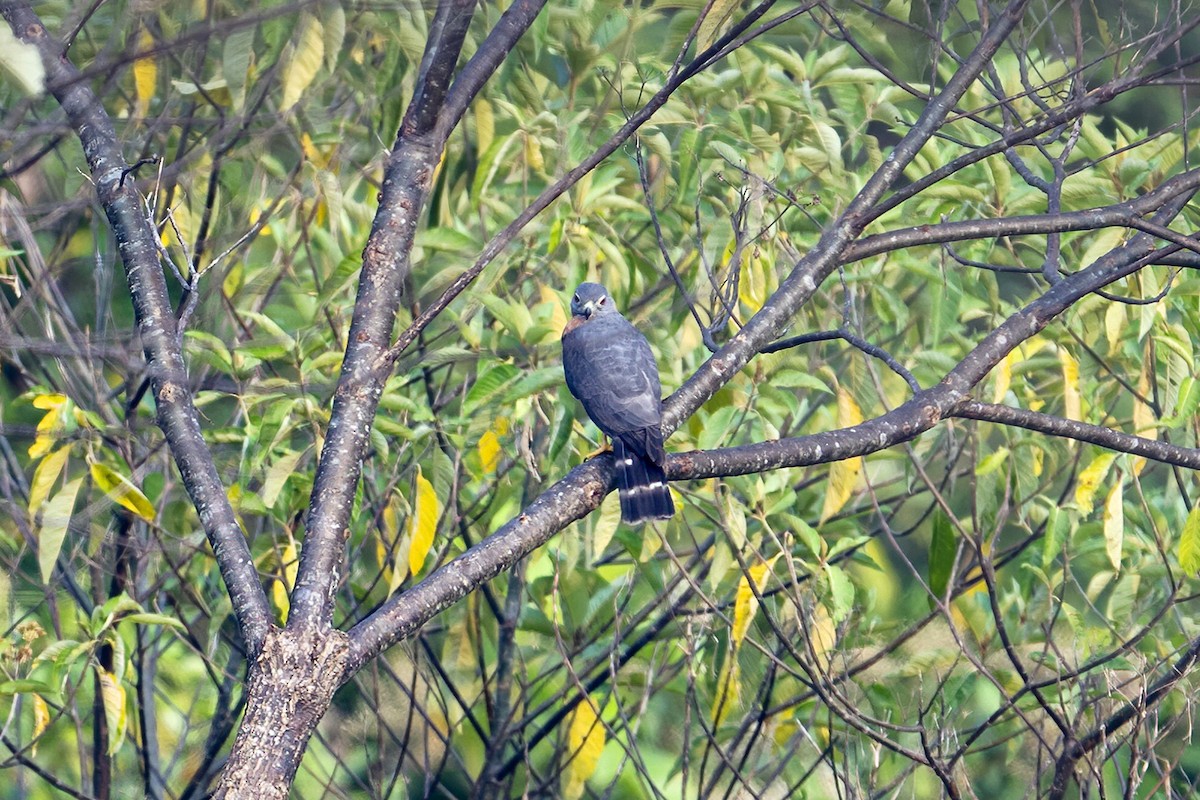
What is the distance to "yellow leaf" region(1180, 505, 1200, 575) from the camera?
3.33 m

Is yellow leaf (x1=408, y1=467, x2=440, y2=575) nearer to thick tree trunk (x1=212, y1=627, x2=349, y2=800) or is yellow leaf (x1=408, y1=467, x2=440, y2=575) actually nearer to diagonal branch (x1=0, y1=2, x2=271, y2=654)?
diagonal branch (x1=0, y1=2, x2=271, y2=654)

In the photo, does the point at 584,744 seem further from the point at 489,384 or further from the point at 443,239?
the point at 443,239

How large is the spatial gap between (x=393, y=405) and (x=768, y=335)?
1.19 meters

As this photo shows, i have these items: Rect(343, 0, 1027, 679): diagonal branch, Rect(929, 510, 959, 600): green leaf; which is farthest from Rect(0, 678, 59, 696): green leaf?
Rect(929, 510, 959, 600): green leaf

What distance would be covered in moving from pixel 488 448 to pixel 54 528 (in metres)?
1.24

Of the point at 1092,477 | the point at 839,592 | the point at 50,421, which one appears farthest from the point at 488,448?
the point at 1092,477

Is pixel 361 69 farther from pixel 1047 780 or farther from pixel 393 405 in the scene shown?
pixel 1047 780

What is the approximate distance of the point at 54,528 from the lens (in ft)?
10.1

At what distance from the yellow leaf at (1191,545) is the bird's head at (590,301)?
2.03m

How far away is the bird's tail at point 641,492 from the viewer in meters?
3.32

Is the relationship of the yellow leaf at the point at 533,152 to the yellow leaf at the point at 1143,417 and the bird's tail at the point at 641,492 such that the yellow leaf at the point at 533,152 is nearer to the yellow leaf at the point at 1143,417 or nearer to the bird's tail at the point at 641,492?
the bird's tail at the point at 641,492

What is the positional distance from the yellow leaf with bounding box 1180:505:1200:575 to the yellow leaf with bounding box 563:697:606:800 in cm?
178

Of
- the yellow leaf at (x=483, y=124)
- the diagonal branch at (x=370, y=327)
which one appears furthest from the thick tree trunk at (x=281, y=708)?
the yellow leaf at (x=483, y=124)

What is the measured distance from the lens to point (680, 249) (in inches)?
191
